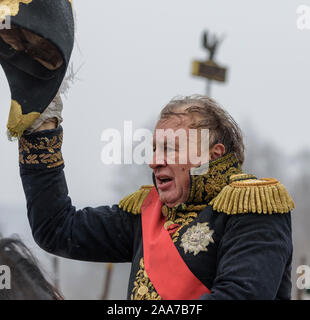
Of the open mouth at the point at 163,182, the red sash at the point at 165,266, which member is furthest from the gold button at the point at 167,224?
the open mouth at the point at 163,182

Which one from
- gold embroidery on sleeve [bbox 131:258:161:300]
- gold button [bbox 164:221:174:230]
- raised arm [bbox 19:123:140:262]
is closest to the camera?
gold embroidery on sleeve [bbox 131:258:161:300]

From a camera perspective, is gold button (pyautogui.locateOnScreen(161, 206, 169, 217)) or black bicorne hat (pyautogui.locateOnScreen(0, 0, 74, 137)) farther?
gold button (pyautogui.locateOnScreen(161, 206, 169, 217))

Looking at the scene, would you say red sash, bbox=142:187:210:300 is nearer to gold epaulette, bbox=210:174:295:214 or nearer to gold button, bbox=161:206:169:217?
gold button, bbox=161:206:169:217

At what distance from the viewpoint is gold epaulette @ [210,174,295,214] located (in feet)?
6.63

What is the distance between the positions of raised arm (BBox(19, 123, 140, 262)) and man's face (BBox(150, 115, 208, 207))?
0.26m

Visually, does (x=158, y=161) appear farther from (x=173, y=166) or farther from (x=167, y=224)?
(x=167, y=224)

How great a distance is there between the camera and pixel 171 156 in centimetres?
220

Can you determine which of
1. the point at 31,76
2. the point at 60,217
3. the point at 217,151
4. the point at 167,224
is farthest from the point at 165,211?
the point at 31,76

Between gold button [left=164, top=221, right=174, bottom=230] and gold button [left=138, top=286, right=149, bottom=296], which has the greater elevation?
gold button [left=164, top=221, right=174, bottom=230]

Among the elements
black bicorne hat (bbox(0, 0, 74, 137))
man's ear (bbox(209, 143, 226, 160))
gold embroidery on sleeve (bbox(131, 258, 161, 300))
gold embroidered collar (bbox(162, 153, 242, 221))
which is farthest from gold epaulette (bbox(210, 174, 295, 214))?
black bicorne hat (bbox(0, 0, 74, 137))

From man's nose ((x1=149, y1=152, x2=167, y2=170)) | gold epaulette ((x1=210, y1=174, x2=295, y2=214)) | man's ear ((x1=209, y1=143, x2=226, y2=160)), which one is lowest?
gold epaulette ((x1=210, y1=174, x2=295, y2=214))

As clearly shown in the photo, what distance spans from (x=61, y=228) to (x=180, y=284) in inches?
24.5

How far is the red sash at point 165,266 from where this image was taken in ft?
6.75
